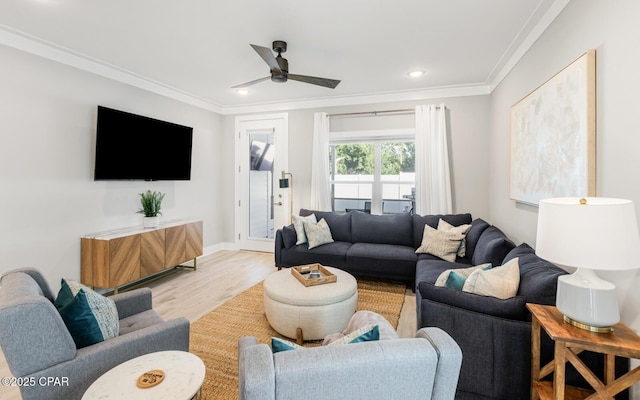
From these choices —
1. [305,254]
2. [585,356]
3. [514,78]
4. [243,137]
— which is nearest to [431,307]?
[585,356]

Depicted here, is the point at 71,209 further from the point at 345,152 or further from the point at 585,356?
the point at 585,356

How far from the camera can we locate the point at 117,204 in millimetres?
3826

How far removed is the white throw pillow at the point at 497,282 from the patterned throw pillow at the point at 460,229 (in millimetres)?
1714

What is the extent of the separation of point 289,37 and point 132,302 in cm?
263

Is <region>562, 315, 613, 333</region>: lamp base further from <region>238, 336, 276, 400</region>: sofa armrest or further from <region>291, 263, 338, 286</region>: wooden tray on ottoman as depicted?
<region>291, 263, 338, 286</region>: wooden tray on ottoman

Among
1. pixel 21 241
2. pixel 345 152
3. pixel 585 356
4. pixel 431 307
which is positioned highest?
pixel 345 152

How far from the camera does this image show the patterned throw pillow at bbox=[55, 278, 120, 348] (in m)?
1.48

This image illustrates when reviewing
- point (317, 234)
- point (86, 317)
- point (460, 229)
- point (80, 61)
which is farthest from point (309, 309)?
point (80, 61)

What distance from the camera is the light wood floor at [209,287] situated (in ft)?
9.71

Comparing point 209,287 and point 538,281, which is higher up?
point 538,281

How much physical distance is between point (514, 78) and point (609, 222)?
104 inches

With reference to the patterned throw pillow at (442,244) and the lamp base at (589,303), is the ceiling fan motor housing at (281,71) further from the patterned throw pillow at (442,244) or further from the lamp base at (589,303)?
the lamp base at (589,303)

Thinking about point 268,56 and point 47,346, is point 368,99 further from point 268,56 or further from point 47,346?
point 47,346

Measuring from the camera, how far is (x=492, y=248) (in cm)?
262
